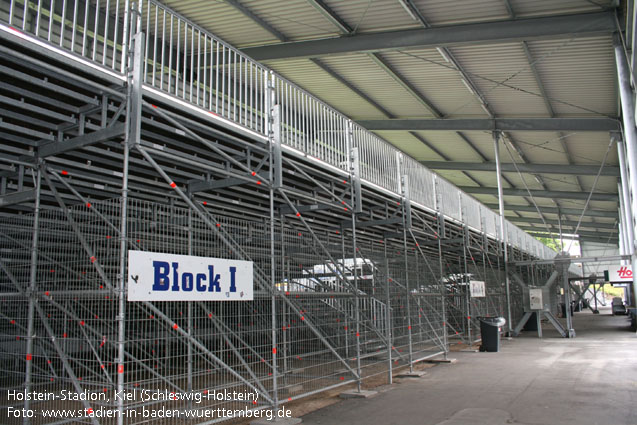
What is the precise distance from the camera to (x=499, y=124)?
2019 centimetres

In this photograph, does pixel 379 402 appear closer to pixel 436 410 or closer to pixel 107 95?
pixel 436 410

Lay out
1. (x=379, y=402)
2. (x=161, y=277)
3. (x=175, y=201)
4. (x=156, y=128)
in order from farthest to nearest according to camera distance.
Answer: (x=175, y=201)
(x=379, y=402)
(x=156, y=128)
(x=161, y=277)

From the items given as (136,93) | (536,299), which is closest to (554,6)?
(136,93)

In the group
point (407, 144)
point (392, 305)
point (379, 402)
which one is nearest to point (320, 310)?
point (392, 305)

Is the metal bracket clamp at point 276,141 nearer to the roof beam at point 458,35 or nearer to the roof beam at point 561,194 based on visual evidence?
the roof beam at point 458,35

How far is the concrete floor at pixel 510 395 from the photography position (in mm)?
7469

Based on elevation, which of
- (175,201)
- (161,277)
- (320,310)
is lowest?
(320,310)

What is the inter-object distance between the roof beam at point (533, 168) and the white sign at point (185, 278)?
1970cm

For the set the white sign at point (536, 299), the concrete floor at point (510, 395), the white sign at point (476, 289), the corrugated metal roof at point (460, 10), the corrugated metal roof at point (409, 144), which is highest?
the corrugated metal roof at point (460, 10)

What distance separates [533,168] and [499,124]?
668 cm

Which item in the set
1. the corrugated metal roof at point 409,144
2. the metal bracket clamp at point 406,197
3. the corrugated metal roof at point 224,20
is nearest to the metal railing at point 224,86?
the metal bracket clamp at point 406,197

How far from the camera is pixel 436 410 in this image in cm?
808

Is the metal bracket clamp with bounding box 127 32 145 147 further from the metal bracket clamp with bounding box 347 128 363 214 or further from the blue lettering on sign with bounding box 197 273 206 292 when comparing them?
the metal bracket clamp with bounding box 347 128 363 214

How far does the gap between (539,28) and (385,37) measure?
3.93 meters
